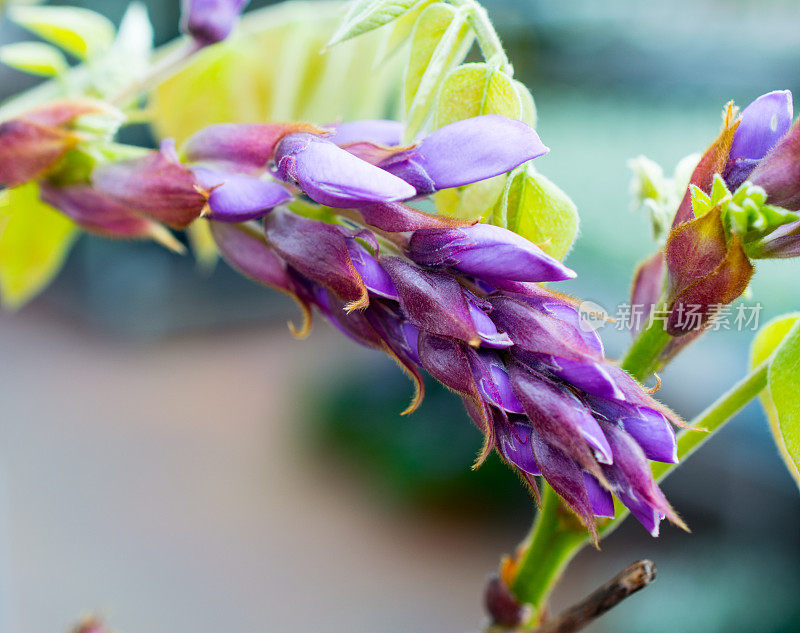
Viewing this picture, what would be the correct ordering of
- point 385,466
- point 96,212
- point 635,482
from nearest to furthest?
1. point 635,482
2. point 96,212
3. point 385,466

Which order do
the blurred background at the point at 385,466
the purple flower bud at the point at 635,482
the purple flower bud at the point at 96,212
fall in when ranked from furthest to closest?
1. the blurred background at the point at 385,466
2. the purple flower bud at the point at 96,212
3. the purple flower bud at the point at 635,482

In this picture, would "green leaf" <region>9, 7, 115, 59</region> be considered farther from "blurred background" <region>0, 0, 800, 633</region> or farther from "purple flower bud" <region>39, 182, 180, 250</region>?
"blurred background" <region>0, 0, 800, 633</region>

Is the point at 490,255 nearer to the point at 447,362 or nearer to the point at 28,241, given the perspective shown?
the point at 447,362

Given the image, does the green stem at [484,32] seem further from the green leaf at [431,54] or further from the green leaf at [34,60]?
the green leaf at [34,60]

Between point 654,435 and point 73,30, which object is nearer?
point 654,435

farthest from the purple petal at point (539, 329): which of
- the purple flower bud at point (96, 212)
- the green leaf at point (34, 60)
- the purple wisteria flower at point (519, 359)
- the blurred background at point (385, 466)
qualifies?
the blurred background at point (385, 466)

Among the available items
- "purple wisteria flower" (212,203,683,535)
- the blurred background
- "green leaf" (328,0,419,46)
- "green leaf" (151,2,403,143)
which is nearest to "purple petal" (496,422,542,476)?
"purple wisteria flower" (212,203,683,535)

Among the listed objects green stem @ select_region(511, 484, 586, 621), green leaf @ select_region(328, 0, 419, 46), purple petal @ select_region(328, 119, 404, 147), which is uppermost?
green leaf @ select_region(328, 0, 419, 46)

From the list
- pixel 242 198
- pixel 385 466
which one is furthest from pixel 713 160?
pixel 385 466
